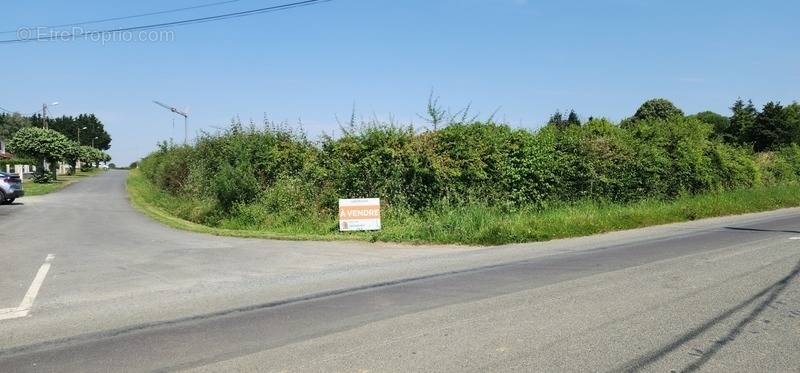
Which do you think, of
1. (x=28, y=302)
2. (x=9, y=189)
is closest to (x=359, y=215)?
(x=28, y=302)

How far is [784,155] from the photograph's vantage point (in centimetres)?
3444

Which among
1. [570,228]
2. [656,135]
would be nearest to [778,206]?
[656,135]

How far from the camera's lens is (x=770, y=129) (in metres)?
72.4

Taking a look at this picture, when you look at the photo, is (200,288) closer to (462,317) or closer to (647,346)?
(462,317)

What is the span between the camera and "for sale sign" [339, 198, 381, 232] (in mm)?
15914

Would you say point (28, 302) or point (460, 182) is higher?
point (460, 182)

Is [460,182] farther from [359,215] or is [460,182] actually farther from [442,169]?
[359,215]

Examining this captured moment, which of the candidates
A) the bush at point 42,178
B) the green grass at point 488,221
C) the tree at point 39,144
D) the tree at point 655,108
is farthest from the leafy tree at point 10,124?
the green grass at point 488,221

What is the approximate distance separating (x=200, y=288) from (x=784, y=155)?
35263 millimetres

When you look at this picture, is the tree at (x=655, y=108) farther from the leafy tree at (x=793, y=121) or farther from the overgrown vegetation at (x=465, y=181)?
the overgrown vegetation at (x=465, y=181)

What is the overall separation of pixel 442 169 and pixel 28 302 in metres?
11.4

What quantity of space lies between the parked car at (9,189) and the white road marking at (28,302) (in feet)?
66.7

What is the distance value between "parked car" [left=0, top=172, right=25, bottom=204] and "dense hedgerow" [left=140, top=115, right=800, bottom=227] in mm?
11034

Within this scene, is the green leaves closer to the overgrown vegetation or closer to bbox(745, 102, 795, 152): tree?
the overgrown vegetation
